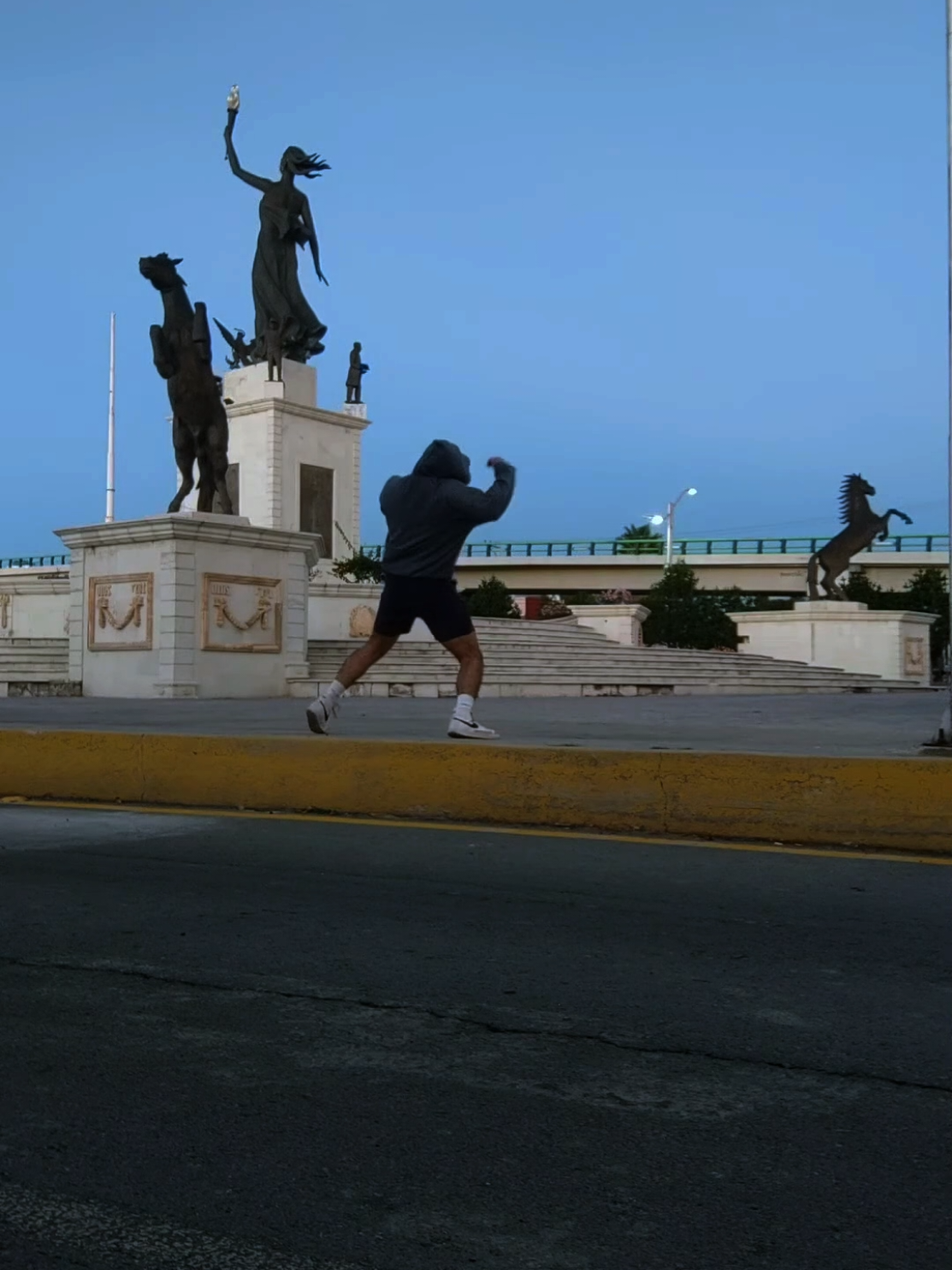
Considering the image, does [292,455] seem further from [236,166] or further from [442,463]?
[442,463]

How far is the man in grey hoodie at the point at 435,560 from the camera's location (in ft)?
27.5

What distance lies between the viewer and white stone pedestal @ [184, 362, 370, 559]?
3941 cm

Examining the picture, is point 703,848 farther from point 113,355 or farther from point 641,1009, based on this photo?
point 113,355

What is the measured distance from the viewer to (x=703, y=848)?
6090 mm

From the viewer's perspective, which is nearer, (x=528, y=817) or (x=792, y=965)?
(x=792, y=965)

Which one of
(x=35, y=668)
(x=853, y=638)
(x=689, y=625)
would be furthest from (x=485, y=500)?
(x=689, y=625)

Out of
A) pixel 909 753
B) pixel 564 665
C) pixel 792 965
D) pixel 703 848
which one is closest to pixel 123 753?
pixel 703 848

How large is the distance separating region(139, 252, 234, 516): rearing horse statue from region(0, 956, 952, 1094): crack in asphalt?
1733 centimetres

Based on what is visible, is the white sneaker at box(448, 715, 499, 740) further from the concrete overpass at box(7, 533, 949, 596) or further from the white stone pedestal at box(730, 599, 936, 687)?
the concrete overpass at box(7, 533, 949, 596)

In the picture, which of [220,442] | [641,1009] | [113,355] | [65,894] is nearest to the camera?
[641,1009]

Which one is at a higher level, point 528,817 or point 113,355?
point 113,355

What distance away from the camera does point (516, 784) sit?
22.7 ft

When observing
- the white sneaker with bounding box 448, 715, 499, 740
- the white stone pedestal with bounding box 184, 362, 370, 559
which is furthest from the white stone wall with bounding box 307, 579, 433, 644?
the white sneaker with bounding box 448, 715, 499, 740

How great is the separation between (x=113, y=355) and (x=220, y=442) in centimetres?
3895
